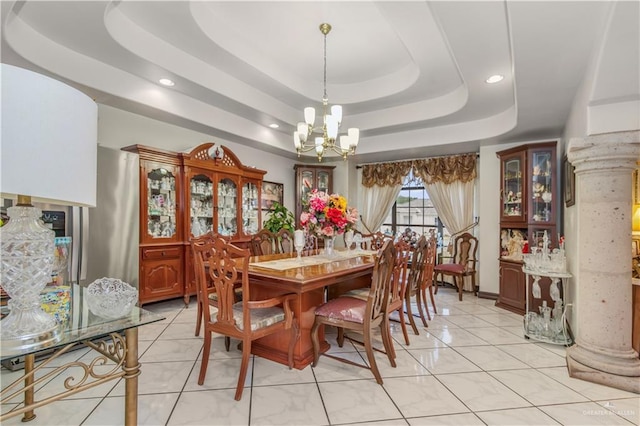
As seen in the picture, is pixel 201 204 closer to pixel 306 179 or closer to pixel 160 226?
pixel 160 226

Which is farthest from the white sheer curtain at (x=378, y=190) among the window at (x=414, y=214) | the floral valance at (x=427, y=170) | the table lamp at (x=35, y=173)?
the table lamp at (x=35, y=173)

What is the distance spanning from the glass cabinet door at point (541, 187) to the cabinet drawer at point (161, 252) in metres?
4.60

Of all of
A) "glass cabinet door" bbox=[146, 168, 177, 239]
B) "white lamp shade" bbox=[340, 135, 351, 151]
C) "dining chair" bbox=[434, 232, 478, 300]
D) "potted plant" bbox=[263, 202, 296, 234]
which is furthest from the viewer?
"potted plant" bbox=[263, 202, 296, 234]

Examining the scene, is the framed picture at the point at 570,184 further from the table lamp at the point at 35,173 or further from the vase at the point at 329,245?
the table lamp at the point at 35,173

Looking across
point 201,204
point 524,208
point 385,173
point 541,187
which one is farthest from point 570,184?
point 201,204

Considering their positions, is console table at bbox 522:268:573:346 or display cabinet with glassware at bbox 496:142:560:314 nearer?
console table at bbox 522:268:573:346

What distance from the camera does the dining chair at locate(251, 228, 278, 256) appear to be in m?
3.82

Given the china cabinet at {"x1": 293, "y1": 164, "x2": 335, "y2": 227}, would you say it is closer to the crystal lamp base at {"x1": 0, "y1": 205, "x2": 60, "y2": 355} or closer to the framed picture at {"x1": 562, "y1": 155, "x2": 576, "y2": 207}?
the framed picture at {"x1": 562, "y1": 155, "x2": 576, "y2": 207}

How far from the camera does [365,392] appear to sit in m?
2.15

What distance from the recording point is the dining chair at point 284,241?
13.3ft

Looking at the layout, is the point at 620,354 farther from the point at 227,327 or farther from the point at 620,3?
the point at 227,327

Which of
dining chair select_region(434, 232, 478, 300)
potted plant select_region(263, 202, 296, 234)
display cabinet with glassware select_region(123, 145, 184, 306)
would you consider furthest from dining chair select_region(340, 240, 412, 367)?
potted plant select_region(263, 202, 296, 234)

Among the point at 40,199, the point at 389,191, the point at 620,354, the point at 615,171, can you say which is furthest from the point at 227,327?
the point at 389,191

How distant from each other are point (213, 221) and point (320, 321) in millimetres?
2591
